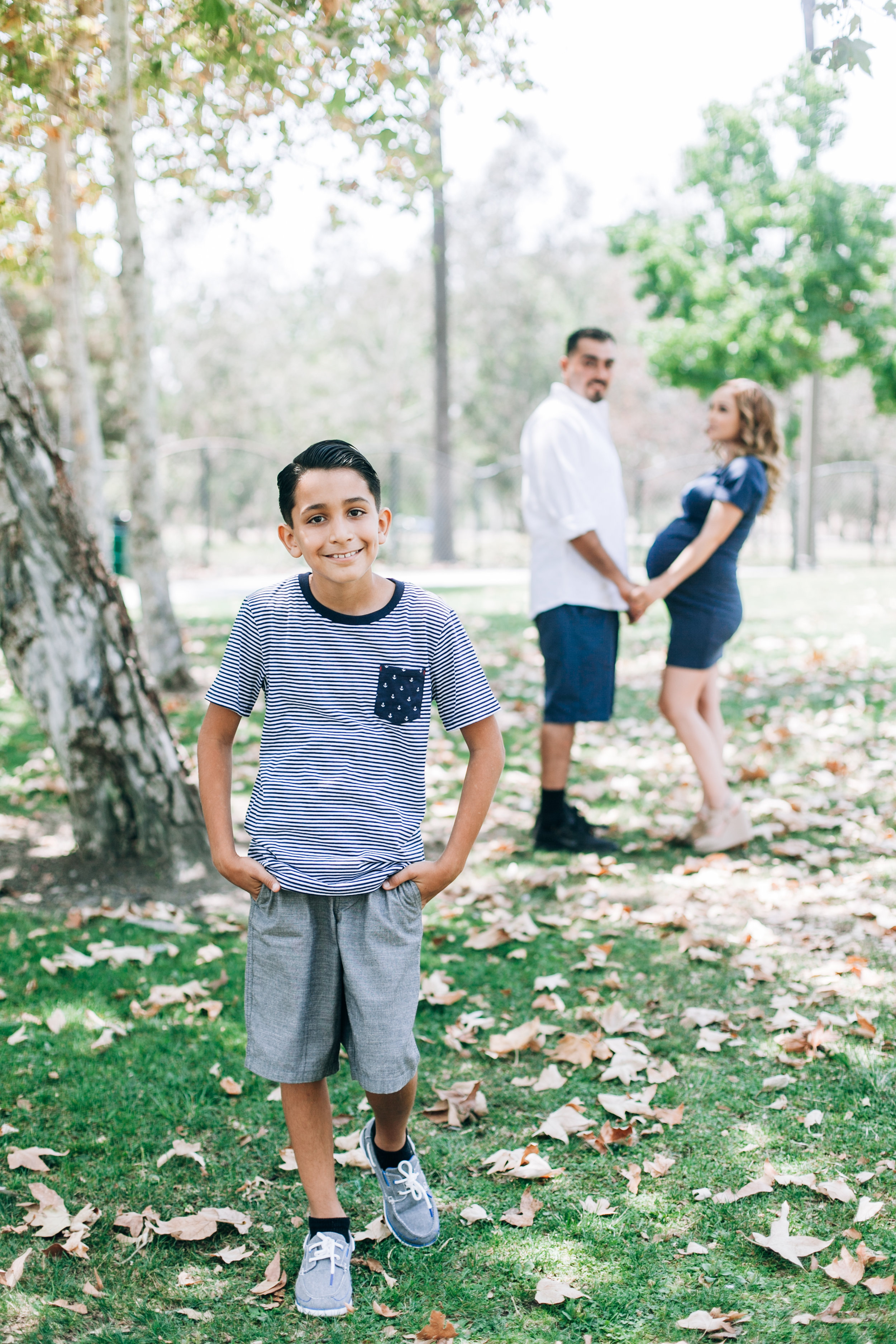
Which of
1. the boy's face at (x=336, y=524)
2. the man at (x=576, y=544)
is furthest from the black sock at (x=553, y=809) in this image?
the boy's face at (x=336, y=524)

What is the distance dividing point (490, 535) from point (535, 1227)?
38988mm

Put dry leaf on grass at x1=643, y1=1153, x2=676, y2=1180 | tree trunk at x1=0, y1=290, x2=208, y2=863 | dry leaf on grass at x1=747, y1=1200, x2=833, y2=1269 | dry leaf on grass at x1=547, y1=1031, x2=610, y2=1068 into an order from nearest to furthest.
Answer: dry leaf on grass at x1=747, y1=1200, x2=833, y2=1269 < dry leaf on grass at x1=643, y1=1153, x2=676, y2=1180 < dry leaf on grass at x1=547, y1=1031, x2=610, y2=1068 < tree trunk at x1=0, y1=290, x2=208, y2=863

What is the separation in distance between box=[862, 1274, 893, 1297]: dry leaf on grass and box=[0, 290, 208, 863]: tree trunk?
3.37 metres

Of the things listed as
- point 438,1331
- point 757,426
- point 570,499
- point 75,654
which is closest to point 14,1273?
point 438,1331

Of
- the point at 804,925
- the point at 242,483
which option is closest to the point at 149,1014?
the point at 804,925

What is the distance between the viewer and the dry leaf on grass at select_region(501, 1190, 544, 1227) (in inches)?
110

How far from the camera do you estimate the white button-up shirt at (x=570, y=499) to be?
5203 millimetres

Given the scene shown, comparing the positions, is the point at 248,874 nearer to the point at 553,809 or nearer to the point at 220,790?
the point at 220,790

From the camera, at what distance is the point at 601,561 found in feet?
17.1

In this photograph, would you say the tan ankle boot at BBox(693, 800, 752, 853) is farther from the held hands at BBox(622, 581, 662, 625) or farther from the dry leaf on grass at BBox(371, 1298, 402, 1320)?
the dry leaf on grass at BBox(371, 1298, 402, 1320)

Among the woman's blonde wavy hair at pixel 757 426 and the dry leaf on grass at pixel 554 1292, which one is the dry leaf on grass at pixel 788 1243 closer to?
the dry leaf on grass at pixel 554 1292

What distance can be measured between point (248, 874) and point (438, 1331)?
3.45 feet

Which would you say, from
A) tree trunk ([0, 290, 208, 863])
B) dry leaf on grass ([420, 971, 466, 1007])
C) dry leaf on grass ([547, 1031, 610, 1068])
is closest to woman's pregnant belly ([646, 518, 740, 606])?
dry leaf on grass ([420, 971, 466, 1007])

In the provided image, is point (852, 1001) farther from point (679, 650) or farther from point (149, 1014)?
point (149, 1014)
